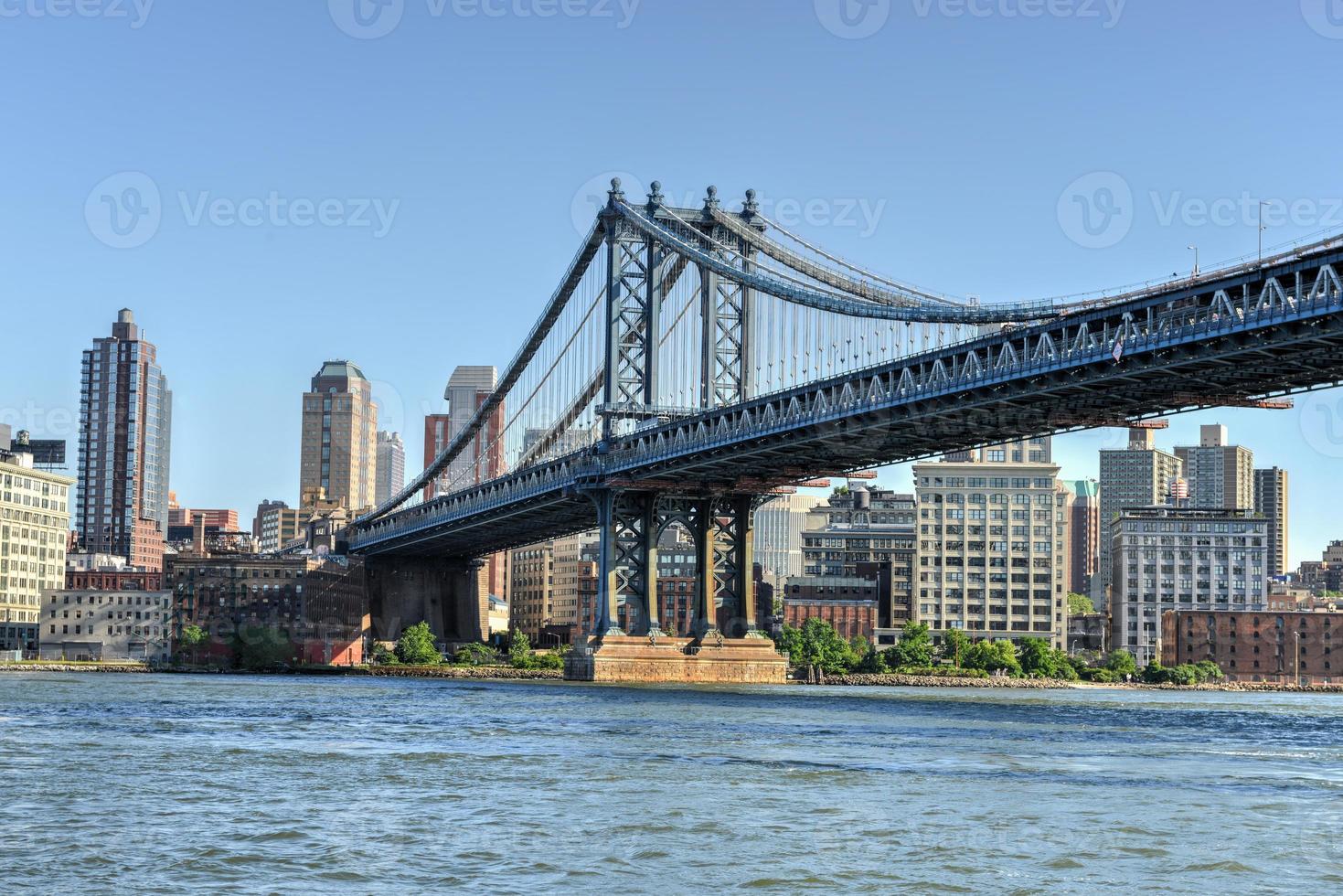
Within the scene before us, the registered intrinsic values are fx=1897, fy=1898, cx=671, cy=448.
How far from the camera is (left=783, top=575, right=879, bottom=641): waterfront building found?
588ft

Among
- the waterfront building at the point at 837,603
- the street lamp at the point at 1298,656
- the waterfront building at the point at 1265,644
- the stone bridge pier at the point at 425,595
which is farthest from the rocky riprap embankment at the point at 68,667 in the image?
the street lamp at the point at 1298,656

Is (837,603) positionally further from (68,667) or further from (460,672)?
(68,667)

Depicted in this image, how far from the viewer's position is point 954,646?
15975 cm

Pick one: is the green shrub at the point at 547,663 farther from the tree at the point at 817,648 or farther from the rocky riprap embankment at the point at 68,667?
the rocky riprap embankment at the point at 68,667

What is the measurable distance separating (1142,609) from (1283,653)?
2322 cm

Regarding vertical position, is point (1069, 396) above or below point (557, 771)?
above

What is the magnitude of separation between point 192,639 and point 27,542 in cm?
4036

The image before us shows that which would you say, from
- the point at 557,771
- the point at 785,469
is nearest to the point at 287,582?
the point at 785,469

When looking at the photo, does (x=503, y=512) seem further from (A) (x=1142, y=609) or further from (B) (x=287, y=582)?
(A) (x=1142, y=609)

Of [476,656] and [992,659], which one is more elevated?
[992,659]

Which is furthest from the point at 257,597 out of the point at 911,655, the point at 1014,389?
the point at 1014,389

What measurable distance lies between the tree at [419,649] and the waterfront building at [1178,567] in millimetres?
74626

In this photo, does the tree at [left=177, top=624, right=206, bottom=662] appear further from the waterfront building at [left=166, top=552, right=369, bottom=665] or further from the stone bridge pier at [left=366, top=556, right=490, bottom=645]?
the stone bridge pier at [left=366, top=556, right=490, bottom=645]

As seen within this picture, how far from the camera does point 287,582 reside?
154375 millimetres
